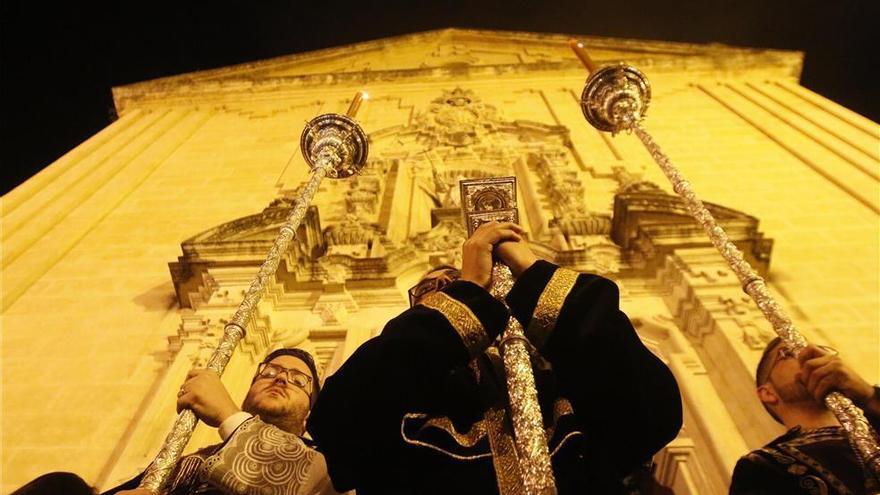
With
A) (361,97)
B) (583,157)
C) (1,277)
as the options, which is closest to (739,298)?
(361,97)

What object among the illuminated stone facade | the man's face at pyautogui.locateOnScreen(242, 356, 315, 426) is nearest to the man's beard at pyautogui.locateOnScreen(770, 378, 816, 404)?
the illuminated stone facade

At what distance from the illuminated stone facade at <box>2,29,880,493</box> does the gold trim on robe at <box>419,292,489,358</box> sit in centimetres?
255

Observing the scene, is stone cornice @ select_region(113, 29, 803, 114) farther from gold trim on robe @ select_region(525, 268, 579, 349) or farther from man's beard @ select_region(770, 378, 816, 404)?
gold trim on robe @ select_region(525, 268, 579, 349)

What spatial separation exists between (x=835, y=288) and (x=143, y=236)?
26.4ft

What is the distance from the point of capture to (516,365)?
235cm

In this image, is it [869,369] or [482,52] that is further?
[482,52]

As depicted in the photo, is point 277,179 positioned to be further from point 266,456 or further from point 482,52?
point 482,52

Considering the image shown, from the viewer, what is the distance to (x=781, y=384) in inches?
140

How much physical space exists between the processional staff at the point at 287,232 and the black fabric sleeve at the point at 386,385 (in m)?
0.53

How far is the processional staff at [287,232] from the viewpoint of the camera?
2.28 metres

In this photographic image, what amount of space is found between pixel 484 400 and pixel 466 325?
14.8 inches

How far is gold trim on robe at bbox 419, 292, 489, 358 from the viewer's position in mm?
2275

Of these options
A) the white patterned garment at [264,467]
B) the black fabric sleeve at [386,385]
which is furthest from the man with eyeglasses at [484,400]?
the white patterned garment at [264,467]

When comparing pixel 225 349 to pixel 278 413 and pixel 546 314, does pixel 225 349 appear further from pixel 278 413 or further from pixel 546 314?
pixel 546 314
